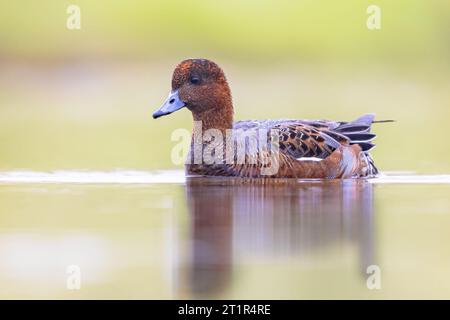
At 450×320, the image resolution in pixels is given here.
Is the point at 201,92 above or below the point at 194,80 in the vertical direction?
below

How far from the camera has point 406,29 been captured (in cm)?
1582

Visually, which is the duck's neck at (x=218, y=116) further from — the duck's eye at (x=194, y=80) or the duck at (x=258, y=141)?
the duck's eye at (x=194, y=80)

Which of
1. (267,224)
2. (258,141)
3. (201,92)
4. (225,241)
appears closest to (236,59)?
(201,92)

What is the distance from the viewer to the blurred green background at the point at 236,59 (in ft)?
46.1

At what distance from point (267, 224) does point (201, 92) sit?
3.67m

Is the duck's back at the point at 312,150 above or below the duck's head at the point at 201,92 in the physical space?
below

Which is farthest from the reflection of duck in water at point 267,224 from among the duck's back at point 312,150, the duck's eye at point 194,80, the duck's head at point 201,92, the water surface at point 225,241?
the duck's eye at point 194,80

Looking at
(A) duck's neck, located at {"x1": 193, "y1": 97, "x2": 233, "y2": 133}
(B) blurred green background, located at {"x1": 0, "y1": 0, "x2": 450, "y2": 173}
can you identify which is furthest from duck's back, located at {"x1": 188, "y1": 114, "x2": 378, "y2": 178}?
(B) blurred green background, located at {"x1": 0, "y1": 0, "x2": 450, "y2": 173}

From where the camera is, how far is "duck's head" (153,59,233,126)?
32.4 feet

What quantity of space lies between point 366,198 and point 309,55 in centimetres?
788

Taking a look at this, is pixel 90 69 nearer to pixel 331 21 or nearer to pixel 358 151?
pixel 331 21

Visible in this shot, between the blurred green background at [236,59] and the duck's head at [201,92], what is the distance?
9.50ft

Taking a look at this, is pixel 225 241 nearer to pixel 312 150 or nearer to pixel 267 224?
pixel 267 224

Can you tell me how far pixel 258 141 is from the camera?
9.52m
